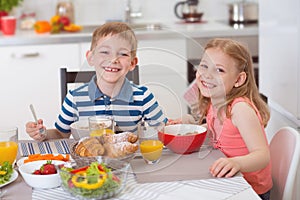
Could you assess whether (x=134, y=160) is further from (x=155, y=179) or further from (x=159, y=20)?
(x=159, y=20)

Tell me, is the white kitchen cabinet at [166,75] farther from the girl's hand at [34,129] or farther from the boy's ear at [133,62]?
the girl's hand at [34,129]

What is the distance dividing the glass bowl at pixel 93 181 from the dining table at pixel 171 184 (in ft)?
0.13

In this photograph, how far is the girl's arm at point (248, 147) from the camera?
158 cm

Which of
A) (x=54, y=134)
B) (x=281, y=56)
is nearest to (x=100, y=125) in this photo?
(x=54, y=134)

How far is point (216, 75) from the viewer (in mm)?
1696

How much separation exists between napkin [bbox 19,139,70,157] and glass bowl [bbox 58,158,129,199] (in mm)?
405

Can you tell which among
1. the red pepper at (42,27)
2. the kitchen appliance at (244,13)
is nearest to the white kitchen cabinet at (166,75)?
the red pepper at (42,27)

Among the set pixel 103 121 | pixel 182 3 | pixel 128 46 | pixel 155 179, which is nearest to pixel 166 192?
pixel 155 179

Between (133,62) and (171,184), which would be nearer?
(171,184)

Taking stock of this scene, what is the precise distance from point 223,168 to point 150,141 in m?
0.23

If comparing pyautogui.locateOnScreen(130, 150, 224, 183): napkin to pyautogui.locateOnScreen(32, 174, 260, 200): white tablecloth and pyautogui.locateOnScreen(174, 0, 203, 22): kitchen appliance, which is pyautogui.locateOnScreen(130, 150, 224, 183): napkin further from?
pyautogui.locateOnScreen(174, 0, 203, 22): kitchen appliance

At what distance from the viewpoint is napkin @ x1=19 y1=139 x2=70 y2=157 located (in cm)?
186

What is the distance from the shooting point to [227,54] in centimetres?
183

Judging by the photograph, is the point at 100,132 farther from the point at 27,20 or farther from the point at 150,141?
the point at 27,20
